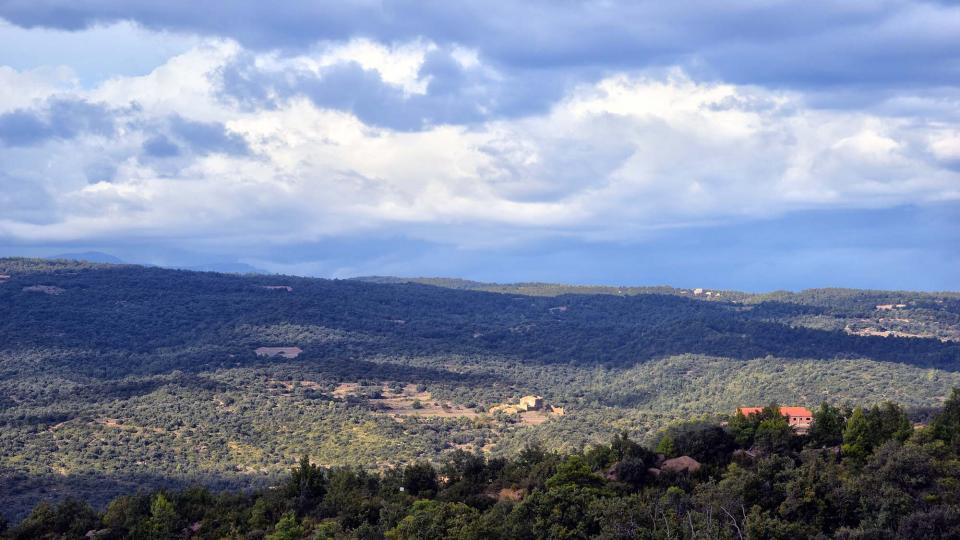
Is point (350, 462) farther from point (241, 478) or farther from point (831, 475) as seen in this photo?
point (831, 475)

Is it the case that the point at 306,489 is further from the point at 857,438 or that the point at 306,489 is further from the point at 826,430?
the point at 857,438

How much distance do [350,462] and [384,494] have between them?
25080 mm

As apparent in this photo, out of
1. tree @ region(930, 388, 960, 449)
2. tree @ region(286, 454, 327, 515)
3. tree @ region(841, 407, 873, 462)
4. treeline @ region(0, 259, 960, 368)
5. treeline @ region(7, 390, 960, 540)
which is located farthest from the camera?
treeline @ region(0, 259, 960, 368)

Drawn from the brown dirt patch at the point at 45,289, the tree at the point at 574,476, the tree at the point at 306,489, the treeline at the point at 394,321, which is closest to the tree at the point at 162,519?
the tree at the point at 306,489

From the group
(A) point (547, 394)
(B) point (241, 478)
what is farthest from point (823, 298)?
(B) point (241, 478)

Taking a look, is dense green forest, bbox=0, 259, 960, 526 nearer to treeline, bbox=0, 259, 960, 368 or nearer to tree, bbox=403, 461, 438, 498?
treeline, bbox=0, 259, 960, 368

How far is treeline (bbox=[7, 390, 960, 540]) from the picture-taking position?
39281mm

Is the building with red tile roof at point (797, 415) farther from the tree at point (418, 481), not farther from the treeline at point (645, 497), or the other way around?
the tree at point (418, 481)

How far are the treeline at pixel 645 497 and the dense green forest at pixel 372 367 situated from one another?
45.7 ft

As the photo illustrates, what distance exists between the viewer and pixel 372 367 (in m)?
114

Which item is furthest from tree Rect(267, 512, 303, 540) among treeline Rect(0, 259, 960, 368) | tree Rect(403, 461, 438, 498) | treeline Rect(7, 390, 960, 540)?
treeline Rect(0, 259, 960, 368)

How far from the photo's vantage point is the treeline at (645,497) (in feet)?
129

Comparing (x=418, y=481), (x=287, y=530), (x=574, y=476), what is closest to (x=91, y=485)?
(x=418, y=481)

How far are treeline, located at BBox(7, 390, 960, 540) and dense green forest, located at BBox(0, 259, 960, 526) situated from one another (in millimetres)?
13926
